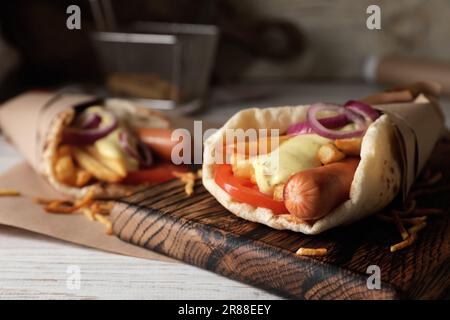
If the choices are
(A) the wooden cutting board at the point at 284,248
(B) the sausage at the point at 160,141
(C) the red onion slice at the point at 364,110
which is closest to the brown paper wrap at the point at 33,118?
(B) the sausage at the point at 160,141

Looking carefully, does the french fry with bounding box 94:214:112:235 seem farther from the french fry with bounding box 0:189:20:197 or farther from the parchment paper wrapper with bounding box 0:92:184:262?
the french fry with bounding box 0:189:20:197

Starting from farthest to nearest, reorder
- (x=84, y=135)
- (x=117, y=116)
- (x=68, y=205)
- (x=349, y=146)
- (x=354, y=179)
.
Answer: (x=117, y=116), (x=84, y=135), (x=68, y=205), (x=349, y=146), (x=354, y=179)

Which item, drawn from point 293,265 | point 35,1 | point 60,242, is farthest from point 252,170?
point 35,1

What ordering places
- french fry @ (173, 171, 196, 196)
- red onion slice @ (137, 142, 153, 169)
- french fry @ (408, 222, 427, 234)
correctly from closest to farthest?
french fry @ (408, 222, 427, 234) → french fry @ (173, 171, 196, 196) → red onion slice @ (137, 142, 153, 169)

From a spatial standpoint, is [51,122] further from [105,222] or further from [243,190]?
[243,190]

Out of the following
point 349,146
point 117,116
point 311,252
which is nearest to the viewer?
point 311,252

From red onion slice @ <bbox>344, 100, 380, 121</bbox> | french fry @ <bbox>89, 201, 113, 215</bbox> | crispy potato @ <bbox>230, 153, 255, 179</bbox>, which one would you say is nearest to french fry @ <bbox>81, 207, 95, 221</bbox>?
french fry @ <bbox>89, 201, 113, 215</bbox>

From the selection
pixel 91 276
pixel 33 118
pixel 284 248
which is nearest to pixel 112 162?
pixel 33 118
